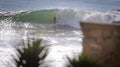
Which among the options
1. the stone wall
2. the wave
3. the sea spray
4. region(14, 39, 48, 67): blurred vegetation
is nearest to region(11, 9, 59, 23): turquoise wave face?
the wave

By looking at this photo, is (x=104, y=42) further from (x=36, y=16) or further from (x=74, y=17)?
(x=36, y=16)

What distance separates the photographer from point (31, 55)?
7.28 m

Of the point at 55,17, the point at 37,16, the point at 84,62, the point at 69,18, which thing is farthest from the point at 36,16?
the point at 84,62

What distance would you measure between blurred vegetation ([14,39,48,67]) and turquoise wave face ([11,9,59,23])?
24.4 meters

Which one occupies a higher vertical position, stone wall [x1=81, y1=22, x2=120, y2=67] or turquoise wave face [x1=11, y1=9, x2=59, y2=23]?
stone wall [x1=81, y1=22, x2=120, y2=67]

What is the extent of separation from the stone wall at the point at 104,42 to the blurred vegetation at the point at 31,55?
1.41 metres

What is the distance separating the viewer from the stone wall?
6.12 m

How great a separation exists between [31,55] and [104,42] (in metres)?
1.75

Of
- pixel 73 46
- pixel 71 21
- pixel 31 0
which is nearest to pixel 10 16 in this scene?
pixel 71 21

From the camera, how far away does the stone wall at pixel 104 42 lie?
241 inches

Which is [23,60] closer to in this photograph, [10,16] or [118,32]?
[118,32]

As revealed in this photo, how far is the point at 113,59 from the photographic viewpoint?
6176 mm

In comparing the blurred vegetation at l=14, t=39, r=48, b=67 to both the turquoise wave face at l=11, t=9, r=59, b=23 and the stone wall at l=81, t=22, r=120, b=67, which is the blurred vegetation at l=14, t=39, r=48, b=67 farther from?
the turquoise wave face at l=11, t=9, r=59, b=23

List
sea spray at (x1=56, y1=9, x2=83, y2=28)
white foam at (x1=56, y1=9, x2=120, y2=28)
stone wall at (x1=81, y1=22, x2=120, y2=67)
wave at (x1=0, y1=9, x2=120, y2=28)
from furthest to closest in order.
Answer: wave at (x1=0, y1=9, x2=120, y2=28) → sea spray at (x1=56, y1=9, x2=83, y2=28) → white foam at (x1=56, y1=9, x2=120, y2=28) → stone wall at (x1=81, y1=22, x2=120, y2=67)
